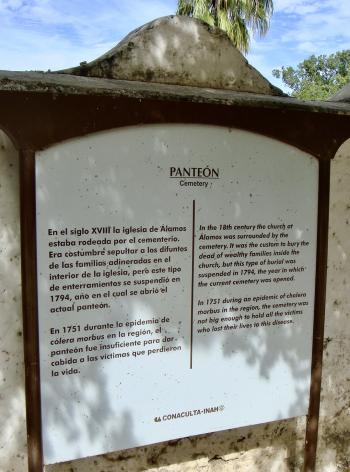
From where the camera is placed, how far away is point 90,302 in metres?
2.25

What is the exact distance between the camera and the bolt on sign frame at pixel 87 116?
79.5 inches

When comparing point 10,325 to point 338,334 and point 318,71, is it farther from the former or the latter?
point 318,71

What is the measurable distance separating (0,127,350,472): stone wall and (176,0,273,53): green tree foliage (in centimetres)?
956

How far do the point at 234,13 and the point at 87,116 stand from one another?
1073 cm

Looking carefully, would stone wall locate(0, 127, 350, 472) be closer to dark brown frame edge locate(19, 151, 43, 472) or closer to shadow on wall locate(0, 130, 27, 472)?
shadow on wall locate(0, 130, 27, 472)

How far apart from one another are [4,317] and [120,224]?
2.39 feet

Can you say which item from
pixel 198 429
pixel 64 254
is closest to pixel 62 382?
pixel 64 254

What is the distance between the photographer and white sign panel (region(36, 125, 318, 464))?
2205 millimetres

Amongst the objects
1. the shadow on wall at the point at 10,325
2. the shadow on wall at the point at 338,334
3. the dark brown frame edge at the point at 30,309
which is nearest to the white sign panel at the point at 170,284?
the dark brown frame edge at the point at 30,309

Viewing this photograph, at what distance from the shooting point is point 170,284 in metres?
2.40

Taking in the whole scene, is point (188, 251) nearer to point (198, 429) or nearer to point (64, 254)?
point (64, 254)

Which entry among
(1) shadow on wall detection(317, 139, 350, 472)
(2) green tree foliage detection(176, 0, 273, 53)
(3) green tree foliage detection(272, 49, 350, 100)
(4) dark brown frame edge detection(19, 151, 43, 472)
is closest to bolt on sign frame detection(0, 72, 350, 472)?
(4) dark brown frame edge detection(19, 151, 43, 472)

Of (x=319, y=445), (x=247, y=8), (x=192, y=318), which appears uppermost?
(x=247, y=8)

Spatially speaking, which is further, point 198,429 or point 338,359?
point 338,359
